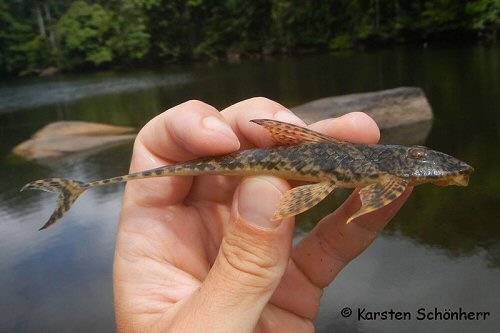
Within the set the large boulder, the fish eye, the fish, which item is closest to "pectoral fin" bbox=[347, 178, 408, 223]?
the fish

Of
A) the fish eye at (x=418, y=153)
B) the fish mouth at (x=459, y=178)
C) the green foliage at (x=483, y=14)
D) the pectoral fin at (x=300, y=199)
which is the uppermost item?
the fish eye at (x=418, y=153)

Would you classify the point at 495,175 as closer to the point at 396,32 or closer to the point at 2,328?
the point at 2,328

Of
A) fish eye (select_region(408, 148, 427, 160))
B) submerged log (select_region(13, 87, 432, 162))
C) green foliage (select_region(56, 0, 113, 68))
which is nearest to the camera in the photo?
fish eye (select_region(408, 148, 427, 160))

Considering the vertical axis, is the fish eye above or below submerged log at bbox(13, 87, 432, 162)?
above

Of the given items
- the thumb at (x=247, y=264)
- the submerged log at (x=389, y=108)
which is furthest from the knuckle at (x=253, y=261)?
the submerged log at (x=389, y=108)

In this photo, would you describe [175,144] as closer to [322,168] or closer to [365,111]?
[322,168]

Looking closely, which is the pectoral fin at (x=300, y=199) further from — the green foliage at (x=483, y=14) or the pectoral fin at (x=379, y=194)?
the green foliage at (x=483, y=14)

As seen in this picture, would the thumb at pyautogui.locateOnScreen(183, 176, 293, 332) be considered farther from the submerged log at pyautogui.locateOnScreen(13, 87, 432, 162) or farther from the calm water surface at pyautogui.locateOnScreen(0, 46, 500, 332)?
the submerged log at pyautogui.locateOnScreen(13, 87, 432, 162)

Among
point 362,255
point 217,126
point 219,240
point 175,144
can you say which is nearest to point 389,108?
point 362,255

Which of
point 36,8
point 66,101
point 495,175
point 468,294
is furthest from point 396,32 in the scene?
point 36,8
